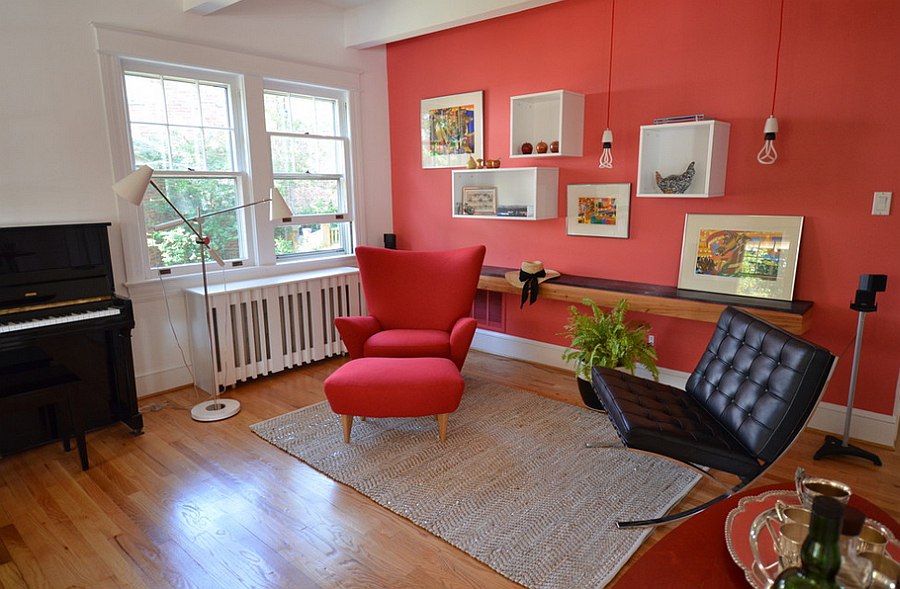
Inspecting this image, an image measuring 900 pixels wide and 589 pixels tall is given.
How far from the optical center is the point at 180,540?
2260 mm

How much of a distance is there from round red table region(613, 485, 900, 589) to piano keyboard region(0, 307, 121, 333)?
2821 mm

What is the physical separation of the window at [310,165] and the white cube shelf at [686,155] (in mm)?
2490

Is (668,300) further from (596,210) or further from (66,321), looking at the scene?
(66,321)

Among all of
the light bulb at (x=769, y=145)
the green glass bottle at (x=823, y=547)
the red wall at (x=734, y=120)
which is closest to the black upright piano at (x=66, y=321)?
the red wall at (x=734, y=120)

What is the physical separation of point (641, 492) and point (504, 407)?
1120 mm

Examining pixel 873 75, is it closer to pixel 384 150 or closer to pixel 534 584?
pixel 534 584

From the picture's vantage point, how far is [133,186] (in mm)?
2945

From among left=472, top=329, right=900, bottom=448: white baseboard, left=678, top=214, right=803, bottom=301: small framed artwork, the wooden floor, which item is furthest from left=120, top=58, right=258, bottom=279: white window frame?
left=678, top=214, right=803, bottom=301: small framed artwork

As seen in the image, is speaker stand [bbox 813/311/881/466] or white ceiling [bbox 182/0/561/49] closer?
speaker stand [bbox 813/311/881/466]

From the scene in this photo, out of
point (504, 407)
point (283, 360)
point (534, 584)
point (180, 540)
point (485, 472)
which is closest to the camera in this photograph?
point (534, 584)

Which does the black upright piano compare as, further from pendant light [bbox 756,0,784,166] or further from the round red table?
pendant light [bbox 756,0,784,166]

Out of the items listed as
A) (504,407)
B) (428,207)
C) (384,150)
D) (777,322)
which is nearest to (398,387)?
(504,407)

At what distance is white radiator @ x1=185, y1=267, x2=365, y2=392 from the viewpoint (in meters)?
3.74

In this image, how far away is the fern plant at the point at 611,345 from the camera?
324 cm
